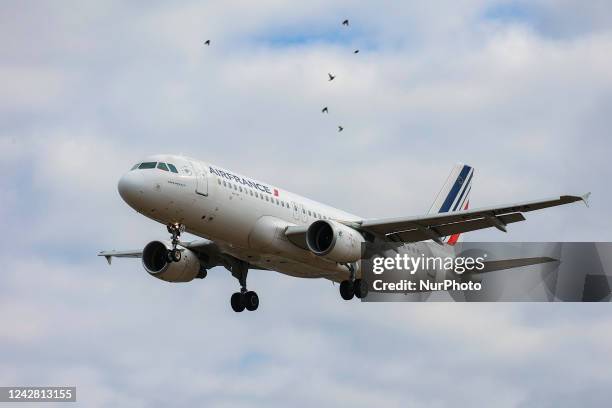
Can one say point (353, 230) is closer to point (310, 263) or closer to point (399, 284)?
point (310, 263)

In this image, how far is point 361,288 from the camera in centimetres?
5609

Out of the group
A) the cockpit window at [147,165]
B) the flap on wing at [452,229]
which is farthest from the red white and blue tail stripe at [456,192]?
the cockpit window at [147,165]

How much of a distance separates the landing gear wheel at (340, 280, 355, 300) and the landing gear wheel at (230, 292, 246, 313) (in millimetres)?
4871

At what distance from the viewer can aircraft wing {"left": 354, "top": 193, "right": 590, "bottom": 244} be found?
5100 centimetres

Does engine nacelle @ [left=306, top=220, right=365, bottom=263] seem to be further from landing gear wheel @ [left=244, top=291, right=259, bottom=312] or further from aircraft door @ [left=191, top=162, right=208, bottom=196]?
landing gear wheel @ [left=244, top=291, right=259, bottom=312]

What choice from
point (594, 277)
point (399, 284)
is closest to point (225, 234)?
point (399, 284)

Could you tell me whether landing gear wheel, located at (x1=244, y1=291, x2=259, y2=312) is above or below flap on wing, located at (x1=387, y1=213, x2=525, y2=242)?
below

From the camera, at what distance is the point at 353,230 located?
54.7m

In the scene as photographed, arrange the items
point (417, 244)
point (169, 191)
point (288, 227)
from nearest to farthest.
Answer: point (169, 191)
point (288, 227)
point (417, 244)

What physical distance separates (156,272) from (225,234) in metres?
6.09

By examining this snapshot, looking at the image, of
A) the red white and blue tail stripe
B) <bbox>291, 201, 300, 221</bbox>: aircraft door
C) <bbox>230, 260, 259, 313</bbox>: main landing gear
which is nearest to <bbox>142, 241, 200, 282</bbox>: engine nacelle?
<bbox>230, 260, 259, 313</bbox>: main landing gear

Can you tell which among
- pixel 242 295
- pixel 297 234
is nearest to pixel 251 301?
pixel 242 295

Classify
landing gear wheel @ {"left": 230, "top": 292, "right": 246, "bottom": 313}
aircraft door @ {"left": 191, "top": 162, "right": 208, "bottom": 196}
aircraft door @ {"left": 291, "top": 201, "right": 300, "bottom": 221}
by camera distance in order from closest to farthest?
aircraft door @ {"left": 191, "top": 162, "right": 208, "bottom": 196}, aircraft door @ {"left": 291, "top": 201, "right": 300, "bottom": 221}, landing gear wheel @ {"left": 230, "top": 292, "right": 246, "bottom": 313}

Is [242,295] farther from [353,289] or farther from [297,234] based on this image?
[297,234]
